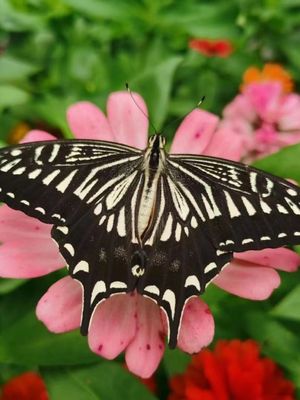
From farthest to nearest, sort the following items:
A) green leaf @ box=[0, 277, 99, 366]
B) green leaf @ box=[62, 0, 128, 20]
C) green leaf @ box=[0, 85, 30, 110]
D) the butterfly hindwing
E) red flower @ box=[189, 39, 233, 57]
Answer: red flower @ box=[189, 39, 233, 57] < green leaf @ box=[62, 0, 128, 20] < green leaf @ box=[0, 85, 30, 110] < green leaf @ box=[0, 277, 99, 366] < the butterfly hindwing

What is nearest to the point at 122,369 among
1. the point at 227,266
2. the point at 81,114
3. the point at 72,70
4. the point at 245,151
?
the point at 227,266

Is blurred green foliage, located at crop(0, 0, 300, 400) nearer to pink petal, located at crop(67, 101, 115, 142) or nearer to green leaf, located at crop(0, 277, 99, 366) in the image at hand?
green leaf, located at crop(0, 277, 99, 366)

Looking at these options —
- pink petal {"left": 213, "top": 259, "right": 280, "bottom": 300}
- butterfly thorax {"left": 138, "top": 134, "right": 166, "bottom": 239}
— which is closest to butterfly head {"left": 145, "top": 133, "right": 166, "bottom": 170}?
butterfly thorax {"left": 138, "top": 134, "right": 166, "bottom": 239}

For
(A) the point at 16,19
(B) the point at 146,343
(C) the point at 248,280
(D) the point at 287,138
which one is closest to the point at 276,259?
(C) the point at 248,280

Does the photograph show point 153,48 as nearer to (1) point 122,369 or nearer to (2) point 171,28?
(2) point 171,28

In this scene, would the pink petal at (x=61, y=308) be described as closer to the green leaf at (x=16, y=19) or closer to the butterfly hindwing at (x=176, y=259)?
the butterfly hindwing at (x=176, y=259)
